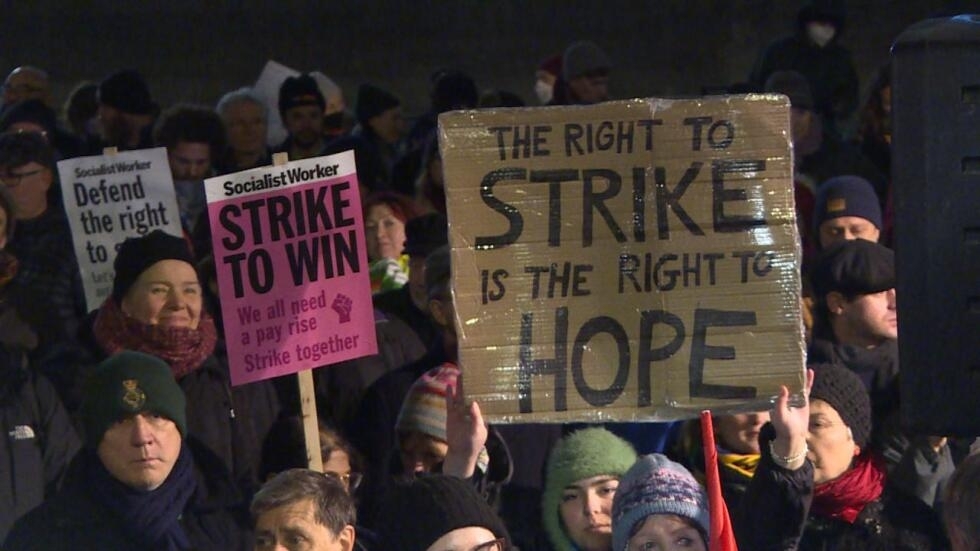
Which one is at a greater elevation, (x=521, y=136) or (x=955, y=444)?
(x=521, y=136)

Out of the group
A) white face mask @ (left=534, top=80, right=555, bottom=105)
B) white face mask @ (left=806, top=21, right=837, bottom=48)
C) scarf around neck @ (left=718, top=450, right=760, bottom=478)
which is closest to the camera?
scarf around neck @ (left=718, top=450, right=760, bottom=478)

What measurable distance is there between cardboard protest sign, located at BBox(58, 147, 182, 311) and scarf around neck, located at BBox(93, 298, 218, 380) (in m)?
1.04

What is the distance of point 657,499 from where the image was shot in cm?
592

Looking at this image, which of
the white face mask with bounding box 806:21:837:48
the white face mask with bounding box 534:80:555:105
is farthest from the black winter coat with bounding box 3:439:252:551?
the white face mask with bounding box 534:80:555:105

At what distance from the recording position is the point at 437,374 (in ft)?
23.5

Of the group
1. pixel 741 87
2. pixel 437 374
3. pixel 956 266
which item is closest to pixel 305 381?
pixel 437 374

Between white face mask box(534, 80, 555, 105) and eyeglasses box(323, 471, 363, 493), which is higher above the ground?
white face mask box(534, 80, 555, 105)

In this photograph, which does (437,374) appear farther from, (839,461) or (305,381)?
(839,461)

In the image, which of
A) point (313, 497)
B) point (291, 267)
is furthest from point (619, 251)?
point (291, 267)

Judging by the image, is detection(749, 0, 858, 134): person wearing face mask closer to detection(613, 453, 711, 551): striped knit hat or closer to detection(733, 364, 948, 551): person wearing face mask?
detection(733, 364, 948, 551): person wearing face mask

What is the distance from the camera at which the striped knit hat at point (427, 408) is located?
6977 millimetres

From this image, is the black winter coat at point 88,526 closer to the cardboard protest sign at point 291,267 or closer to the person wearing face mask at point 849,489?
the cardboard protest sign at point 291,267

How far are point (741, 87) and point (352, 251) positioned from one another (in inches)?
174

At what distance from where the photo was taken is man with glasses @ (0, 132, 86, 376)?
845cm
